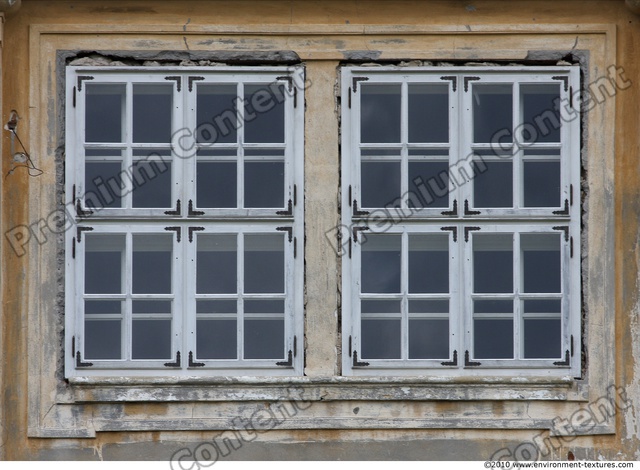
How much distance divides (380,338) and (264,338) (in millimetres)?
751

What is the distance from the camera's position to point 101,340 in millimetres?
8320

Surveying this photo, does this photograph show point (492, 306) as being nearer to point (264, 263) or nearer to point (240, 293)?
point (264, 263)

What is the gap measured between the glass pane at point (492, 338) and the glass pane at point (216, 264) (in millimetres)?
1604

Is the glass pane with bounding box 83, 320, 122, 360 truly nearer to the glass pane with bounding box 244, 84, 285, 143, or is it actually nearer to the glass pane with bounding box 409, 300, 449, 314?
the glass pane with bounding box 244, 84, 285, 143

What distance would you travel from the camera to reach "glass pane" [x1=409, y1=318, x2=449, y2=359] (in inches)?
328

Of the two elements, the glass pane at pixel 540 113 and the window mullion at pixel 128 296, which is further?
the glass pane at pixel 540 113

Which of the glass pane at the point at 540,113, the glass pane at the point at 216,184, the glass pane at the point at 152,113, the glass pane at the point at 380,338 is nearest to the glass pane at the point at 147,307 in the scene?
the glass pane at the point at 216,184

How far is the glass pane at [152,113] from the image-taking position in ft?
27.7

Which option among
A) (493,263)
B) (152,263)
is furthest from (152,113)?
(493,263)

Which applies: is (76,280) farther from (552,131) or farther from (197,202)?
(552,131)

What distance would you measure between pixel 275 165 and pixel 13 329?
6.53 feet

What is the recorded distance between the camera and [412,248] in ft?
27.7

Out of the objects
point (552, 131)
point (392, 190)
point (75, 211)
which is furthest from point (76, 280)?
point (552, 131)

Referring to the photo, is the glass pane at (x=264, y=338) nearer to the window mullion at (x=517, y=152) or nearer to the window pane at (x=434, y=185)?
the window pane at (x=434, y=185)
